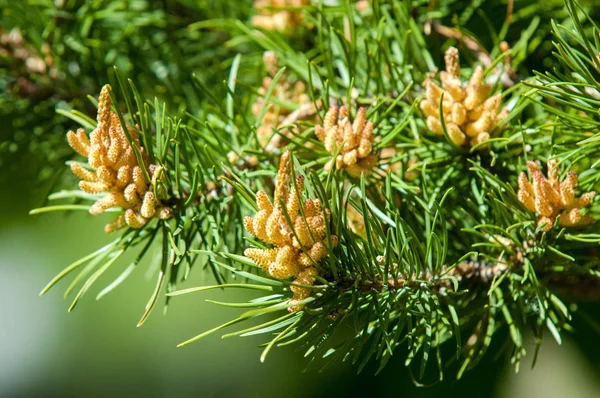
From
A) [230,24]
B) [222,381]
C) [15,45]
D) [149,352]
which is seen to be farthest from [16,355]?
[230,24]

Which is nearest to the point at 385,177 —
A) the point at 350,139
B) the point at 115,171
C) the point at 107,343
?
the point at 350,139

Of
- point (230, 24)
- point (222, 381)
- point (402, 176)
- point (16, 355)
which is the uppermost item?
point (230, 24)

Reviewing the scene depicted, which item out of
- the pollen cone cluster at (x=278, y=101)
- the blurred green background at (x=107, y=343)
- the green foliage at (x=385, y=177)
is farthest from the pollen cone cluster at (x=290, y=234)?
the blurred green background at (x=107, y=343)

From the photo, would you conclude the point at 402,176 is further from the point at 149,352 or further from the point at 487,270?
the point at 149,352

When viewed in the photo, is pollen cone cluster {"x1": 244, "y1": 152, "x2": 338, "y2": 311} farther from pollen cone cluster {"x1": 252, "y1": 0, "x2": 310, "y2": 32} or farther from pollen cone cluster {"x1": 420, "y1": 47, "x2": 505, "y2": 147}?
pollen cone cluster {"x1": 252, "y1": 0, "x2": 310, "y2": 32}

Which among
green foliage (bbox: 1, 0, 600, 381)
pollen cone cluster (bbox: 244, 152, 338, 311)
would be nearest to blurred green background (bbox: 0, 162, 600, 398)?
green foliage (bbox: 1, 0, 600, 381)
